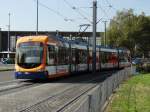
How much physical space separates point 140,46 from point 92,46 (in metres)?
30.7

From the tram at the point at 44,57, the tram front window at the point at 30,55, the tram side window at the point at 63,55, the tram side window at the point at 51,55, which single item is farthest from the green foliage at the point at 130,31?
the tram front window at the point at 30,55

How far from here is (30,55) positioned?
32844 millimetres

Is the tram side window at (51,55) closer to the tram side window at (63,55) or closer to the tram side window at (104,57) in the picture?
the tram side window at (63,55)

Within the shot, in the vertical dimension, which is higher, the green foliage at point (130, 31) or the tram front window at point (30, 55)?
the green foliage at point (130, 31)

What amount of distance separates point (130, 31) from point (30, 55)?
4735 cm

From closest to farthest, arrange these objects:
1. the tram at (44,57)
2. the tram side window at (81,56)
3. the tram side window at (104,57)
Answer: the tram at (44,57) < the tram side window at (81,56) < the tram side window at (104,57)

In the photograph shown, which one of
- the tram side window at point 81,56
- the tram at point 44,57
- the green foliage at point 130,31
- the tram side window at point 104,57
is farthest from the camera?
the green foliage at point 130,31

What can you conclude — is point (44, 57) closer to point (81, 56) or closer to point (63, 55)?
point (63, 55)

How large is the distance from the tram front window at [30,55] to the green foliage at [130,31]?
151 feet

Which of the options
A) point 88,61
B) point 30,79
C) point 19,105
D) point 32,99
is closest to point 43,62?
point 30,79

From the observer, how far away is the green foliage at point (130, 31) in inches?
3093

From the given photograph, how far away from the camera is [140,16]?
82312 millimetres

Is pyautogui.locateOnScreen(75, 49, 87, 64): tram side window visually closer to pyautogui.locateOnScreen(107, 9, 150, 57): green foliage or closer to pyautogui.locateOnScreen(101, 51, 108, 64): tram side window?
pyautogui.locateOnScreen(101, 51, 108, 64): tram side window

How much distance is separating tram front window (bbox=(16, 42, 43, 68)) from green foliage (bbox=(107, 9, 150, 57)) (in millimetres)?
46158
